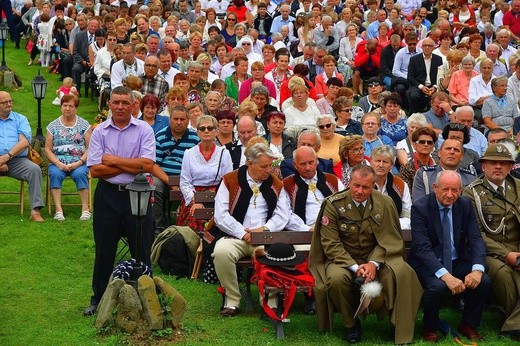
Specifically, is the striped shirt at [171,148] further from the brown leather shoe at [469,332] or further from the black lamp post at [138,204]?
the brown leather shoe at [469,332]

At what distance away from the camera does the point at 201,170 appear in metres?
11.9

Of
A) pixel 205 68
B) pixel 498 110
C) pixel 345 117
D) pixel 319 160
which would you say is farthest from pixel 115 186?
pixel 498 110

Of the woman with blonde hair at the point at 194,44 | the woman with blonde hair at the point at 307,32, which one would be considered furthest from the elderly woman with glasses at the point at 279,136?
the woman with blonde hair at the point at 307,32

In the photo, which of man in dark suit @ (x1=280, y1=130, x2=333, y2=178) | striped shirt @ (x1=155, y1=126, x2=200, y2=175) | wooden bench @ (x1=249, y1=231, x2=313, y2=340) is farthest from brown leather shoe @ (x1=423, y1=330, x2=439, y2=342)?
striped shirt @ (x1=155, y1=126, x2=200, y2=175)

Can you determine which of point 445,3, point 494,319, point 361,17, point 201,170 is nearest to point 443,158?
point 494,319

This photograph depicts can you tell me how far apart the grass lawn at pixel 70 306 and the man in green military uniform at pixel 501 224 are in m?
0.31

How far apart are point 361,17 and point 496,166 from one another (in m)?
13.4

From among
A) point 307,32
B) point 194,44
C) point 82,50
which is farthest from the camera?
point 307,32

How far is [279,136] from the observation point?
529 inches

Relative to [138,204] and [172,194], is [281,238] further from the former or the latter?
[172,194]

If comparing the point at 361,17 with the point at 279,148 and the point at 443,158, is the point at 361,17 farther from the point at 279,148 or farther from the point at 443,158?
the point at 443,158

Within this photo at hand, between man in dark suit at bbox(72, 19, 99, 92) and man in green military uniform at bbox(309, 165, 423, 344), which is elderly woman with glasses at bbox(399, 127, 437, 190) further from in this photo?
man in dark suit at bbox(72, 19, 99, 92)

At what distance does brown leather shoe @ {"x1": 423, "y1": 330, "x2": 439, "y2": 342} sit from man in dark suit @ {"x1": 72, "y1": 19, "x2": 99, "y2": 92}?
12238mm

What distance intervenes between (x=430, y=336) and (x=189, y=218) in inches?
130
